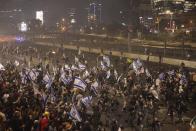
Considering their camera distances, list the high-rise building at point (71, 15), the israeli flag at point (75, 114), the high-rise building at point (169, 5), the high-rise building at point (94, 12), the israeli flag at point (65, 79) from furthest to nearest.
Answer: the high-rise building at point (71, 15) → the high-rise building at point (94, 12) → the high-rise building at point (169, 5) → the israeli flag at point (65, 79) → the israeli flag at point (75, 114)

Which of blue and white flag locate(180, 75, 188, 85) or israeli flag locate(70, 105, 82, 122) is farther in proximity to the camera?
blue and white flag locate(180, 75, 188, 85)

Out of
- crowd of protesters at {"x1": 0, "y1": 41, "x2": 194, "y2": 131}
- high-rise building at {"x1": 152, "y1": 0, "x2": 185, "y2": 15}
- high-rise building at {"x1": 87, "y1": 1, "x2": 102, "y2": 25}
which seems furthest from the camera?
high-rise building at {"x1": 87, "y1": 1, "x2": 102, "y2": 25}

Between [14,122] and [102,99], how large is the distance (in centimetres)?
787

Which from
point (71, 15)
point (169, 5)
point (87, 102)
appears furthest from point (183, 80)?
point (71, 15)

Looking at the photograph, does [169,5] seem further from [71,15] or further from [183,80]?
[183,80]

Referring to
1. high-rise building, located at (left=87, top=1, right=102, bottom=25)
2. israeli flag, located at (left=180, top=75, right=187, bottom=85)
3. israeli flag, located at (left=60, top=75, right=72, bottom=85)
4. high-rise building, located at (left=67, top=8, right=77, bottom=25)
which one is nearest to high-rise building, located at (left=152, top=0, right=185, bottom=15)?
high-rise building, located at (left=87, top=1, right=102, bottom=25)

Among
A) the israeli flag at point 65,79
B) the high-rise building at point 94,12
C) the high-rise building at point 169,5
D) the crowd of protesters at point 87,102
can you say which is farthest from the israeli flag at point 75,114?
the high-rise building at point 94,12

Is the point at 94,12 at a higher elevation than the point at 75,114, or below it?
below

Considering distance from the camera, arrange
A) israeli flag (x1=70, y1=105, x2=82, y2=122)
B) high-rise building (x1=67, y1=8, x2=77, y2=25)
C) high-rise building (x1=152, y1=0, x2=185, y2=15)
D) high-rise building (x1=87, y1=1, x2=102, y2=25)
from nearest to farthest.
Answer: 1. israeli flag (x1=70, y1=105, x2=82, y2=122)
2. high-rise building (x1=152, y1=0, x2=185, y2=15)
3. high-rise building (x1=87, y1=1, x2=102, y2=25)
4. high-rise building (x1=67, y1=8, x2=77, y2=25)

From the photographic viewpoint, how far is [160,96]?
24.9 m

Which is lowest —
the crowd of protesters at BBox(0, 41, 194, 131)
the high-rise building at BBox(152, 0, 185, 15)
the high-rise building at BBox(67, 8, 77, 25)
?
the high-rise building at BBox(67, 8, 77, 25)

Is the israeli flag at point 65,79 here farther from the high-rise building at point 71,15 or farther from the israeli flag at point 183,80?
the high-rise building at point 71,15

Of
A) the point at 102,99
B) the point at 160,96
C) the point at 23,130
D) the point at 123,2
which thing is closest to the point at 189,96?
the point at 160,96

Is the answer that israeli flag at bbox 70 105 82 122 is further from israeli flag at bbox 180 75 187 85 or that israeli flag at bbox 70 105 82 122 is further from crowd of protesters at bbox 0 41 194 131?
israeli flag at bbox 180 75 187 85
